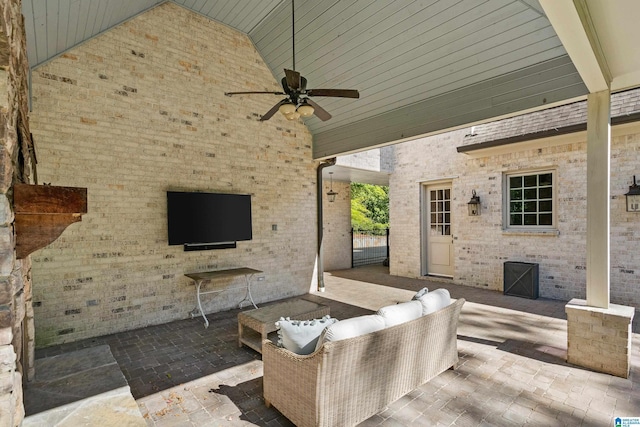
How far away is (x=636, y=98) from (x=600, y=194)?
283 centimetres

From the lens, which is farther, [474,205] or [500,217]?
[474,205]

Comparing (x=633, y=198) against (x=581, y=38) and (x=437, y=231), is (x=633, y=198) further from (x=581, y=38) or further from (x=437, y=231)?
(x=581, y=38)

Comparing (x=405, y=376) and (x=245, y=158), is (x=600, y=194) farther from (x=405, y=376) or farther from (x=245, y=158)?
(x=245, y=158)

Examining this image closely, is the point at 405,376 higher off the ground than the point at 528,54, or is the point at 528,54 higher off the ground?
the point at 528,54

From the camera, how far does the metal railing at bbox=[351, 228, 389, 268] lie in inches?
433

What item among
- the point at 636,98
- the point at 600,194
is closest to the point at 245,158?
the point at 600,194

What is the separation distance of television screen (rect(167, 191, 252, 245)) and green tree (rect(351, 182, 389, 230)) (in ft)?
45.6

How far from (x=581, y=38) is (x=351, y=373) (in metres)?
2.93

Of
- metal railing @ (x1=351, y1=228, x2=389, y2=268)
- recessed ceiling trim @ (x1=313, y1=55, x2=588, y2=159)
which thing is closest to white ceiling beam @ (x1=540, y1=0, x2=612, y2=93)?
recessed ceiling trim @ (x1=313, y1=55, x2=588, y2=159)

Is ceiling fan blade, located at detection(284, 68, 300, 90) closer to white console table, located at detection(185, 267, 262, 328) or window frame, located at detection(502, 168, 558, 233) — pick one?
white console table, located at detection(185, 267, 262, 328)

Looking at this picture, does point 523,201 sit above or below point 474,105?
below

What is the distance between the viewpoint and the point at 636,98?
4.72 metres

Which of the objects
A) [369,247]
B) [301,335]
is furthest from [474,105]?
[369,247]

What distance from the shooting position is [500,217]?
21.6ft
